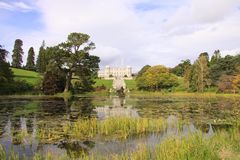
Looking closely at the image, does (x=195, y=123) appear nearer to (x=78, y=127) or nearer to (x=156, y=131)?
(x=156, y=131)

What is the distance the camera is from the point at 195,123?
23297mm

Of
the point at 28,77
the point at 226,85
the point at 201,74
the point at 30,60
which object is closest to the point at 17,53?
the point at 30,60

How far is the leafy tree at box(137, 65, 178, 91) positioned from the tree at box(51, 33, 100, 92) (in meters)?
24.0

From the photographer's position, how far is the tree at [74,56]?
69.1 meters

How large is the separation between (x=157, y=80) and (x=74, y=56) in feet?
98.0

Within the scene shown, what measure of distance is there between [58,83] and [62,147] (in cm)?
5844

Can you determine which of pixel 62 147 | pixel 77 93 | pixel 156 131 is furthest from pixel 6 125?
pixel 77 93

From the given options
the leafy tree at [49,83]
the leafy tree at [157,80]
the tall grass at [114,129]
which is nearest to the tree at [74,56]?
the leafy tree at [49,83]

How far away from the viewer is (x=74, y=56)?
69250mm

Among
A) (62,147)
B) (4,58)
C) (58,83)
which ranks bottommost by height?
(62,147)

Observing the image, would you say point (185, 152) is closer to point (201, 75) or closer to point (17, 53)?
point (201, 75)

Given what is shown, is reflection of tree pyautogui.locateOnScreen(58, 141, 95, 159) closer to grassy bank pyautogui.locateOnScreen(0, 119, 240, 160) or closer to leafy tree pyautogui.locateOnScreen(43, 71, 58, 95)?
grassy bank pyautogui.locateOnScreen(0, 119, 240, 160)

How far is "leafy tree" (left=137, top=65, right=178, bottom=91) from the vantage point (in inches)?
3570

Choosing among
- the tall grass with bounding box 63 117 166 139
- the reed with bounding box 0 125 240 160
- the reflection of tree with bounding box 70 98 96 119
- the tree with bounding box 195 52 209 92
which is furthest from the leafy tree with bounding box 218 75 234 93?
the reed with bounding box 0 125 240 160
